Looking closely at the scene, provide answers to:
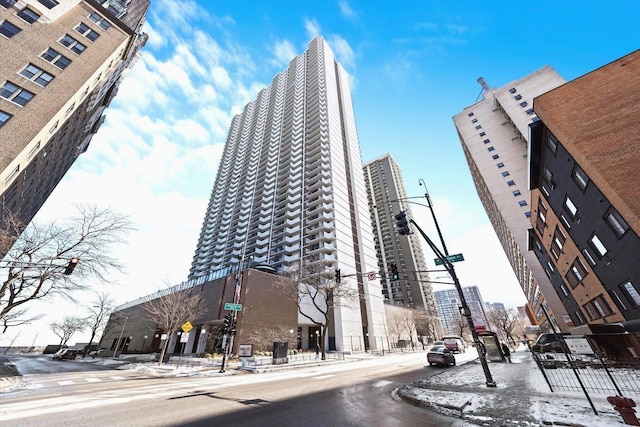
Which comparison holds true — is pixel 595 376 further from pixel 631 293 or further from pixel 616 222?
pixel 616 222

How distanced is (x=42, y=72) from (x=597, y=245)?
5005 centimetres

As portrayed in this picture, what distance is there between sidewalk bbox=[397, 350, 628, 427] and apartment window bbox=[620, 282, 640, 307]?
11.0 metres

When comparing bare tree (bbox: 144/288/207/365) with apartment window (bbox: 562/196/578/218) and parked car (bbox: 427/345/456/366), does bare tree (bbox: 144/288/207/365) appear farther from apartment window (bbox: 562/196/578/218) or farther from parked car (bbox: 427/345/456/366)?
apartment window (bbox: 562/196/578/218)

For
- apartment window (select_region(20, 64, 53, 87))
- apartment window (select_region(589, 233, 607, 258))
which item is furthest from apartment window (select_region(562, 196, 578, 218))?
apartment window (select_region(20, 64, 53, 87))

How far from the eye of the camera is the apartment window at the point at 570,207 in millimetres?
17702

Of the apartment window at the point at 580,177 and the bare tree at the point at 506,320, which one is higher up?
the apartment window at the point at 580,177

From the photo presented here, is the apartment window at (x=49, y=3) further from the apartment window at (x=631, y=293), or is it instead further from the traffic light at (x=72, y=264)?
the apartment window at (x=631, y=293)

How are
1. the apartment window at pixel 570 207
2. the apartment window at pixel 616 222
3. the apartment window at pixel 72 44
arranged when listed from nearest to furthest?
the apartment window at pixel 616 222 < the apartment window at pixel 570 207 < the apartment window at pixel 72 44

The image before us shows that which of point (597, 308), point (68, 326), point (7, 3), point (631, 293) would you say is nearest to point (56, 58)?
point (7, 3)

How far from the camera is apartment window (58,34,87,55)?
27.2 m

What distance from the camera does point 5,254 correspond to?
51.3 feet

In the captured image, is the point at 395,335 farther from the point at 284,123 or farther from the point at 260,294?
the point at 284,123

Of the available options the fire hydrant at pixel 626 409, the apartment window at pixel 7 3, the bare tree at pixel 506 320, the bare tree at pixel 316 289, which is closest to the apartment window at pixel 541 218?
the bare tree at pixel 316 289

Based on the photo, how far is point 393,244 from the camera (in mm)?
103625
